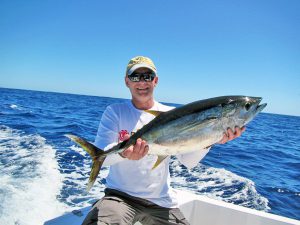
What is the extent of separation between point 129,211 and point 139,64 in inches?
57.4

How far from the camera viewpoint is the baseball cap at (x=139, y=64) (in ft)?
10.1

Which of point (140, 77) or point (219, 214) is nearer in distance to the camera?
point (140, 77)

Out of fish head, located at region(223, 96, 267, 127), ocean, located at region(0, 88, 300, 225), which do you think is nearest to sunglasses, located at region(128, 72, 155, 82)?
fish head, located at region(223, 96, 267, 127)

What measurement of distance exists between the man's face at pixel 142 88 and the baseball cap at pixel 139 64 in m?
0.04

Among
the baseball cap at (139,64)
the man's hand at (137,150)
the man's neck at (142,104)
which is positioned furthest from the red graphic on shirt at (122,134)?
the baseball cap at (139,64)

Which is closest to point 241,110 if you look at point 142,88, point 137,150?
point 137,150

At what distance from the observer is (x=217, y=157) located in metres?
10.3

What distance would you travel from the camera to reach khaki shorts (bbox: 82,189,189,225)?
265 centimetres

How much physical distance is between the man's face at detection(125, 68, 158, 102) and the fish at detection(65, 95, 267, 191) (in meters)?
0.78

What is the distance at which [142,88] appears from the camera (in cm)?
314

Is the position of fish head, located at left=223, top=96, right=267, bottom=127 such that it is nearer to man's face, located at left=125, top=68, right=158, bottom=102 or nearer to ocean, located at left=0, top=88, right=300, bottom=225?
man's face, located at left=125, top=68, right=158, bottom=102

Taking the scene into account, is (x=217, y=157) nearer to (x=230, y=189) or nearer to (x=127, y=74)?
(x=230, y=189)

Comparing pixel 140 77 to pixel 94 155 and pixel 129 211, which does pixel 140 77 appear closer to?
pixel 94 155

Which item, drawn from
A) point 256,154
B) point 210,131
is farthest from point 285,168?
point 210,131
